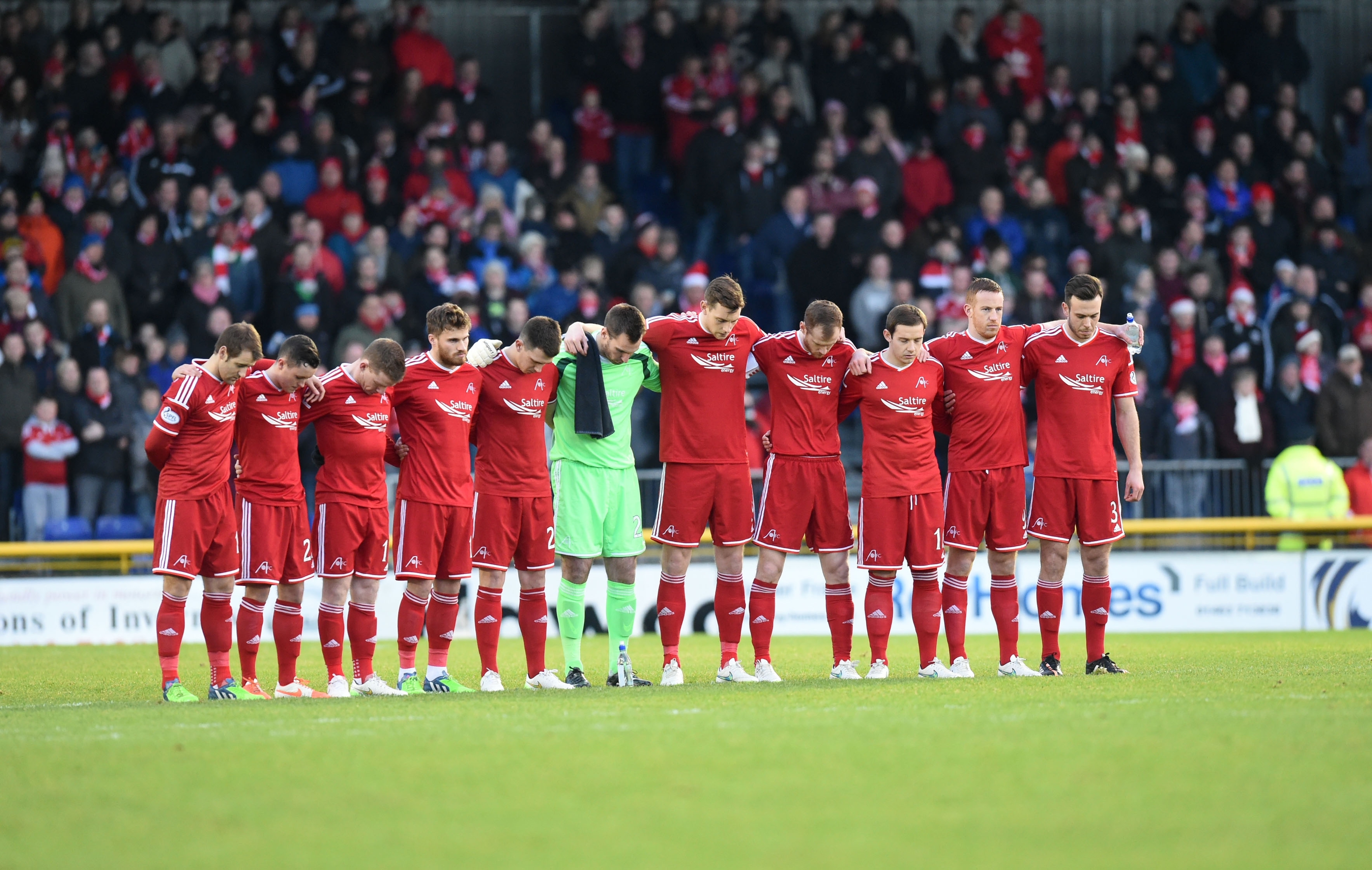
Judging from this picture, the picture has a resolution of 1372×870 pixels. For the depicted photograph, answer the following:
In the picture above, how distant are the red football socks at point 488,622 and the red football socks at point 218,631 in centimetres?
156

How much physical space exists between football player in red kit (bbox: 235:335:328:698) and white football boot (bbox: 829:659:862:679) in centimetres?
328

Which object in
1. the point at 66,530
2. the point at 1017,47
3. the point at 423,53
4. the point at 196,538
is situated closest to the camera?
the point at 196,538

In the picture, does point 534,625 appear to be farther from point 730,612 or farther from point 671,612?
point 730,612

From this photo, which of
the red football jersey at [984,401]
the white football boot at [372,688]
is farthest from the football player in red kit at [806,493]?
the white football boot at [372,688]

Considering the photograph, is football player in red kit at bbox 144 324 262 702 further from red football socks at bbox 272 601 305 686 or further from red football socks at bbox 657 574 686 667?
red football socks at bbox 657 574 686 667

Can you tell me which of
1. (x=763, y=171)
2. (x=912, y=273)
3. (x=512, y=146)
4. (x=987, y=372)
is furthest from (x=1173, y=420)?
(x=512, y=146)

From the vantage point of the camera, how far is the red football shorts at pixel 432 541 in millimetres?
10102

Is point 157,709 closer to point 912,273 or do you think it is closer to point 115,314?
point 115,314

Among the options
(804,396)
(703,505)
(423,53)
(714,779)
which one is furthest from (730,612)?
(423,53)

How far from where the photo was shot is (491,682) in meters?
10.3

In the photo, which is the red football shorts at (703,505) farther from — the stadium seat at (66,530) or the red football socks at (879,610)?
the stadium seat at (66,530)

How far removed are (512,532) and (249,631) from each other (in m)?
1.76

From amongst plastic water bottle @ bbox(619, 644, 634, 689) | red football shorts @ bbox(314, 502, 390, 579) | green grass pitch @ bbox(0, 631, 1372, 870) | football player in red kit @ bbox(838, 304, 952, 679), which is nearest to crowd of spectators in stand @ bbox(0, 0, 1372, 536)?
red football shorts @ bbox(314, 502, 390, 579)

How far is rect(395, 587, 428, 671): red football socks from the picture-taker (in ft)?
33.6
